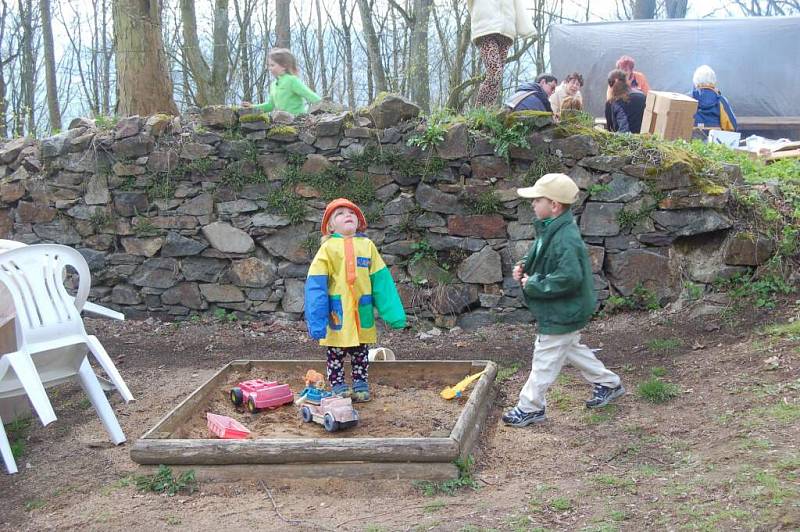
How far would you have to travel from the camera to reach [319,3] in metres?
21.3

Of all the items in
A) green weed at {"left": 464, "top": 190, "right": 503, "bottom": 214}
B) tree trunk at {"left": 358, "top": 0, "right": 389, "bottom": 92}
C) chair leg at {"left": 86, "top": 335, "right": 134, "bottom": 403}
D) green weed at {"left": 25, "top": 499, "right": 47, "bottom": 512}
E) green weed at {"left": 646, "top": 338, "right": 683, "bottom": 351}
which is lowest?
green weed at {"left": 25, "top": 499, "right": 47, "bottom": 512}

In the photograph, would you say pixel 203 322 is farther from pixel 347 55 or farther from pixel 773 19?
pixel 347 55

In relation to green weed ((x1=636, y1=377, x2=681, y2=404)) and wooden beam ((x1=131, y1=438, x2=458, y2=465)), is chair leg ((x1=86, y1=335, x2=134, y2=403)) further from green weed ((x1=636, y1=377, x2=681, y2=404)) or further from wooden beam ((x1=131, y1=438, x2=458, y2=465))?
green weed ((x1=636, y1=377, x2=681, y2=404))

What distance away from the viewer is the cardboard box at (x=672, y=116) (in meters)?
8.11

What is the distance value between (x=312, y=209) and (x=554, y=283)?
11.0 ft

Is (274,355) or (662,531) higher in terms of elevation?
(662,531)

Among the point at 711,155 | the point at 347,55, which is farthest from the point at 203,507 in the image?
the point at 347,55

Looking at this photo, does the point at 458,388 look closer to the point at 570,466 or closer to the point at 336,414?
the point at 336,414

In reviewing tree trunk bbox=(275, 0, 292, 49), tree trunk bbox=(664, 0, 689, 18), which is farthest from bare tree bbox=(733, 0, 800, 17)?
tree trunk bbox=(275, 0, 292, 49)

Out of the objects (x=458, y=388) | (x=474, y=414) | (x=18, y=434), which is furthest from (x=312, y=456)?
(x=18, y=434)

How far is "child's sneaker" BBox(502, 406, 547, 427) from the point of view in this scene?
477cm

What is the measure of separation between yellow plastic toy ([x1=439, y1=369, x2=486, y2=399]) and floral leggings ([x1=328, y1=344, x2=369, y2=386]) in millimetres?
579

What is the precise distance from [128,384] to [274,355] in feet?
4.15

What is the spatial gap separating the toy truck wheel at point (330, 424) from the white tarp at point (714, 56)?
8.76 m
